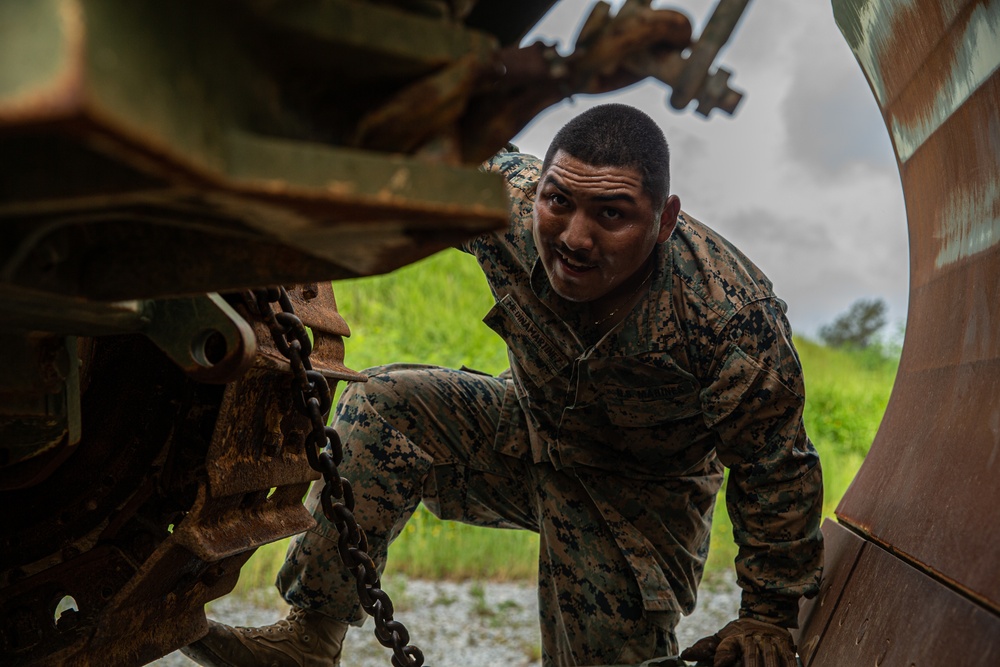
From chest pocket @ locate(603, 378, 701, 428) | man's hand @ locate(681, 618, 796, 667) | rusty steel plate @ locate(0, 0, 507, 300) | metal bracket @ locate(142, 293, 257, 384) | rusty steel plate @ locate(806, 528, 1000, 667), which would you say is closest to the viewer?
rusty steel plate @ locate(0, 0, 507, 300)

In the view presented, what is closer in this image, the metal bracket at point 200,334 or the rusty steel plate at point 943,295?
the metal bracket at point 200,334

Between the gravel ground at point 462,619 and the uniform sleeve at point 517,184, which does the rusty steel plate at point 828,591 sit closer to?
the uniform sleeve at point 517,184

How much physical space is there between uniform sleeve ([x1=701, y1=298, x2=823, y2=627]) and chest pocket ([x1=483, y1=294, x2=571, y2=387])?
52 cm

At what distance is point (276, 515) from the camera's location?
245 centimetres

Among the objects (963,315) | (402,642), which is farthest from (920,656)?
(402,642)

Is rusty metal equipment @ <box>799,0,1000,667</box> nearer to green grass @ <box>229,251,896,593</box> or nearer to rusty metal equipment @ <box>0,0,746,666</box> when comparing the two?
rusty metal equipment @ <box>0,0,746,666</box>

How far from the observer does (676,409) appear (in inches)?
122

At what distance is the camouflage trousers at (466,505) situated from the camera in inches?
124

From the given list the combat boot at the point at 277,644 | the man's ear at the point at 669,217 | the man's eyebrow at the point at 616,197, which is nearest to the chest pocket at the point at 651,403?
the man's ear at the point at 669,217

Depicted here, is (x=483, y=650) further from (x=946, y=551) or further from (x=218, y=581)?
(x=946, y=551)

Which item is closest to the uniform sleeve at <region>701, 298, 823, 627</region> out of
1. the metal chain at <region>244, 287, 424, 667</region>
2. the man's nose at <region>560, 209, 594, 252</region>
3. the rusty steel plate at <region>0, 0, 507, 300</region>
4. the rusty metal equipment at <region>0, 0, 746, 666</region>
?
the man's nose at <region>560, 209, 594, 252</region>

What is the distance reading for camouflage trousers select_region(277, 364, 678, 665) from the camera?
3.15 m

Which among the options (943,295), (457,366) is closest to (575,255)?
(943,295)

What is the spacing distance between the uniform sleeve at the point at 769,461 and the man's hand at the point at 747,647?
51mm
